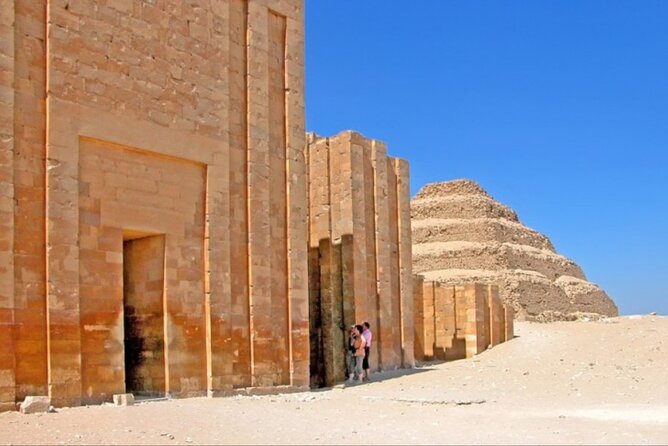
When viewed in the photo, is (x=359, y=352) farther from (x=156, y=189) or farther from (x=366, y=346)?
(x=156, y=189)

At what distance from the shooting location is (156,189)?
15242 mm

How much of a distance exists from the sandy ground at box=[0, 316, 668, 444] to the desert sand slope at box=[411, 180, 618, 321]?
95.3 ft

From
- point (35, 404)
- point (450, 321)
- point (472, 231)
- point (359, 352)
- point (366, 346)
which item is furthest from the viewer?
point (472, 231)

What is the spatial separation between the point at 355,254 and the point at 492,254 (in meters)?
33.9

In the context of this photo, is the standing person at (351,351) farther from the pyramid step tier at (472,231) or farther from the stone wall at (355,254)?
the pyramid step tier at (472,231)

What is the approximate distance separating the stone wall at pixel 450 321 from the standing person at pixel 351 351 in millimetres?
6643

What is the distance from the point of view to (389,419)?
12742mm

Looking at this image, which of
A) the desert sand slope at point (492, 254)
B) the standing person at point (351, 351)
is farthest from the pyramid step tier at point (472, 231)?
the standing person at point (351, 351)

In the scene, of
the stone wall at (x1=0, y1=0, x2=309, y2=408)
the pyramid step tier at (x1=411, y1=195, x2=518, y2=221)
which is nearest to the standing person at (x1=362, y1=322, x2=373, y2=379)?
the stone wall at (x1=0, y1=0, x2=309, y2=408)

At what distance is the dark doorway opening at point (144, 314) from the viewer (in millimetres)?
15234

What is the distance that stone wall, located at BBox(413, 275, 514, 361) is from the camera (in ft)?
94.8

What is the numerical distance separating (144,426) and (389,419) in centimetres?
365

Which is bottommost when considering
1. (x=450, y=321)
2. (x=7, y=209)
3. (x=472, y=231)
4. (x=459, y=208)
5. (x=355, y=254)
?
(x=450, y=321)

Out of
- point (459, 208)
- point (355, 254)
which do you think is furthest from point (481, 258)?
point (355, 254)
